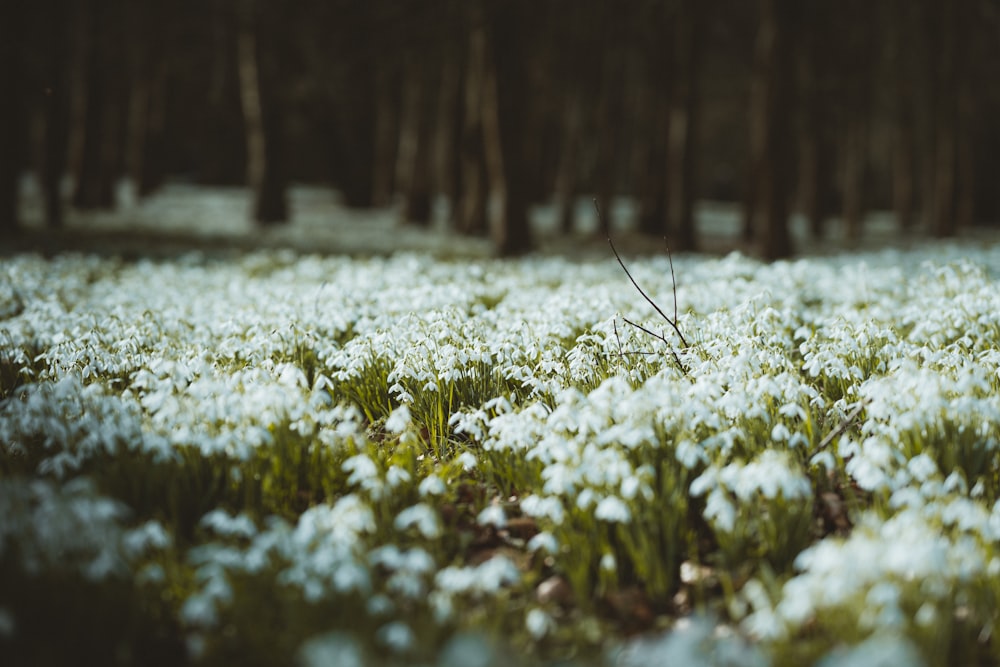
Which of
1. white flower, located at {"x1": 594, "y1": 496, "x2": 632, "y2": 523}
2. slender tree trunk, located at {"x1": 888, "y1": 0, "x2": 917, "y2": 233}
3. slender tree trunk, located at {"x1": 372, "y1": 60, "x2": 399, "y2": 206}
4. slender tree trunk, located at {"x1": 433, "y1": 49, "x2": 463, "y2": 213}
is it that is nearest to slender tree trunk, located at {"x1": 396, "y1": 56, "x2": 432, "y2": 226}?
slender tree trunk, located at {"x1": 433, "y1": 49, "x2": 463, "y2": 213}

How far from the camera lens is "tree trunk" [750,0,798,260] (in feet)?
33.1

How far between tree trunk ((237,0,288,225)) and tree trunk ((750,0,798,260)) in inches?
417

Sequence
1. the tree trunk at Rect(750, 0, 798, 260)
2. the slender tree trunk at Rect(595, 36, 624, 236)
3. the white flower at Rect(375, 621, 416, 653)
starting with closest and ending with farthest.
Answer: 1. the white flower at Rect(375, 621, 416, 653)
2. the tree trunk at Rect(750, 0, 798, 260)
3. the slender tree trunk at Rect(595, 36, 624, 236)

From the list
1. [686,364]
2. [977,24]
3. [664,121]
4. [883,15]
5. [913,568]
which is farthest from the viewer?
[883,15]

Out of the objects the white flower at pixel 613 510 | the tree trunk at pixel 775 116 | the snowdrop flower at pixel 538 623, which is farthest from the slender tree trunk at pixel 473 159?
the snowdrop flower at pixel 538 623

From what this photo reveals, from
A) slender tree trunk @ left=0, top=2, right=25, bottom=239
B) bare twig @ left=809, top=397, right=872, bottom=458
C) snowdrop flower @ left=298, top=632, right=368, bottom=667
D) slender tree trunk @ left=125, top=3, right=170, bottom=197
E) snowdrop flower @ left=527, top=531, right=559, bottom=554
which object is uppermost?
slender tree trunk @ left=125, top=3, right=170, bottom=197

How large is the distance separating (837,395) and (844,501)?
1140 millimetres

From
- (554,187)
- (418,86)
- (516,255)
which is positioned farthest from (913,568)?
(554,187)

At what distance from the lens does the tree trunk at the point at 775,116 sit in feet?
33.1

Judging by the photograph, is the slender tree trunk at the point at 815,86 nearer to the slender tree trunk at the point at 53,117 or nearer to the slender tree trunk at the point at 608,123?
→ the slender tree trunk at the point at 608,123

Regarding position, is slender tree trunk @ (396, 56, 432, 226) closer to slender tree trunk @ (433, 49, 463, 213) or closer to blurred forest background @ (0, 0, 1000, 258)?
blurred forest background @ (0, 0, 1000, 258)

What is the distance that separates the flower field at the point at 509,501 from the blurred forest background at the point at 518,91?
6.99m

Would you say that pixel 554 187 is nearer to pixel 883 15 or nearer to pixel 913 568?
pixel 883 15

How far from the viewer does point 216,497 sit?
3.08 meters
